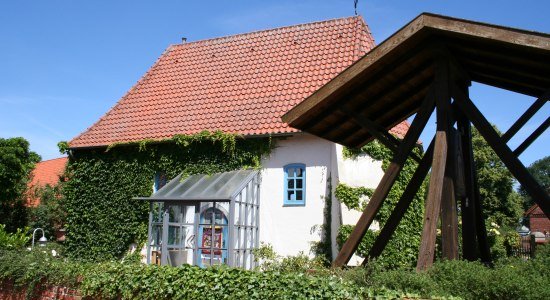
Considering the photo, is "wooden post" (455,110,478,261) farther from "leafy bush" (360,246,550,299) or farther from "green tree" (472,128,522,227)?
"green tree" (472,128,522,227)

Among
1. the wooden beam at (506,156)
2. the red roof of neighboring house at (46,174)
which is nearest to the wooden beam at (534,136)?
the wooden beam at (506,156)

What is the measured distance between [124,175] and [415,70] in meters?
12.6

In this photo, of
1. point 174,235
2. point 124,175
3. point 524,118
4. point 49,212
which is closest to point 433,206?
point 524,118

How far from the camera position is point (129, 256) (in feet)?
57.0

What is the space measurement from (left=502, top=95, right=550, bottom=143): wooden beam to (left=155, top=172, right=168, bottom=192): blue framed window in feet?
41.3

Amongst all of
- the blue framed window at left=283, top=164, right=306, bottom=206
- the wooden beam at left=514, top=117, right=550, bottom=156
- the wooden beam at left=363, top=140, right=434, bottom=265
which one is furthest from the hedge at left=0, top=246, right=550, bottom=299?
the blue framed window at left=283, top=164, right=306, bottom=206

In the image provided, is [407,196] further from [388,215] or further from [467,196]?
[388,215]

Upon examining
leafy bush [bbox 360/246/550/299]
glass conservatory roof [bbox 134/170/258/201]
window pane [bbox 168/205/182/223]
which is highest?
glass conservatory roof [bbox 134/170/258/201]

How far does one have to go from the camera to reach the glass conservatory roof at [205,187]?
15.2 m

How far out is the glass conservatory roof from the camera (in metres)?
15.2

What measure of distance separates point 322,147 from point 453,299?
33.6 ft

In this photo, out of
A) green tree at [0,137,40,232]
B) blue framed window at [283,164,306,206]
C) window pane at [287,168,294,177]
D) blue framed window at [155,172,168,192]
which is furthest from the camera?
green tree at [0,137,40,232]

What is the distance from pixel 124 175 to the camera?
60.3 feet

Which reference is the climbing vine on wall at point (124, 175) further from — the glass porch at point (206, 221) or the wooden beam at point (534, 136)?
the wooden beam at point (534, 136)
